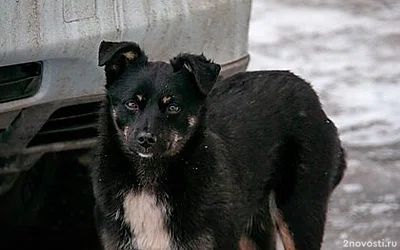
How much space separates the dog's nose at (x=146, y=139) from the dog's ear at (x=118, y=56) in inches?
13.6

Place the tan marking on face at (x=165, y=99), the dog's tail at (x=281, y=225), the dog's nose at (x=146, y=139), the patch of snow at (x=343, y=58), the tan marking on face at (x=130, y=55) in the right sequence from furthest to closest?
the patch of snow at (x=343, y=58)
the dog's tail at (x=281, y=225)
the tan marking on face at (x=130, y=55)
the tan marking on face at (x=165, y=99)
the dog's nose at (x=146, y=139)

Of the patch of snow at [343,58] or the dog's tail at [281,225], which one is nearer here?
the dog's tail at [281,225]

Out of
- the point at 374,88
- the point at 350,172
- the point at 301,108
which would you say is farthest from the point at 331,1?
the point at 301,108

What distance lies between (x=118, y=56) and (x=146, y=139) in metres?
0.41

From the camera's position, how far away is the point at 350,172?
6828mm

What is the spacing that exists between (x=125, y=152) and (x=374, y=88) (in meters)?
4.05

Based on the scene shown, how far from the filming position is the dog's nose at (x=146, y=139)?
438cm

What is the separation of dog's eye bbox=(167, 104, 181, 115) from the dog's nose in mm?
174

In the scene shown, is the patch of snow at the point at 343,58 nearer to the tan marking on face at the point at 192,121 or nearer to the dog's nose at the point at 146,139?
the tan marking on face at the point at 192,121

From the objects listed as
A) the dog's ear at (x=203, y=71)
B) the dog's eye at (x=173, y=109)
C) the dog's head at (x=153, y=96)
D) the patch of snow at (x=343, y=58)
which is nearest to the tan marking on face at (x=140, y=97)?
the dog's head at (x=153, y=96)

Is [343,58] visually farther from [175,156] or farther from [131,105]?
[131,105]

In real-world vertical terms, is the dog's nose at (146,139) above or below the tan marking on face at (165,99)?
below

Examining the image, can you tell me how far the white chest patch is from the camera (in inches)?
183

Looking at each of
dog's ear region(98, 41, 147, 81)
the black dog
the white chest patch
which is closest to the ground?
the black dog
